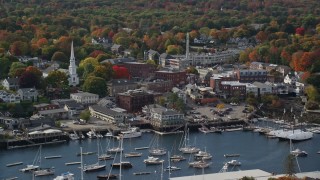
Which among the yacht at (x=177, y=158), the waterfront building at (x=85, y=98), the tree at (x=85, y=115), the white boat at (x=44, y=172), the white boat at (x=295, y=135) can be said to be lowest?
the white boat at (x=44, y=172)

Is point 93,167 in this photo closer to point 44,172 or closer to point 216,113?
point 44,172

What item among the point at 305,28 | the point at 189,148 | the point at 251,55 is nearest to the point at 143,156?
the point at 189,148

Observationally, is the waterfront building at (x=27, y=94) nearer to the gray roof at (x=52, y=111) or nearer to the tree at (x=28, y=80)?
the tree at (x=28, y=80)

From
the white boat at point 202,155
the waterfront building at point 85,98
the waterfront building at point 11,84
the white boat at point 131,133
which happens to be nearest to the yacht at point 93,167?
the white boat at point 202,155

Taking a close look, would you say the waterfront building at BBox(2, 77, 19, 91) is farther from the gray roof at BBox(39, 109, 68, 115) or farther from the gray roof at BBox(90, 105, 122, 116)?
the gray roof at BBox(90, 105, 122, 116)

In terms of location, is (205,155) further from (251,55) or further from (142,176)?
(251,55)

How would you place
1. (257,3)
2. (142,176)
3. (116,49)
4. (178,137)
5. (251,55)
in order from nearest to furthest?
(142,176) < (178,137) < (251,55) < (116,49) < (257,3)
